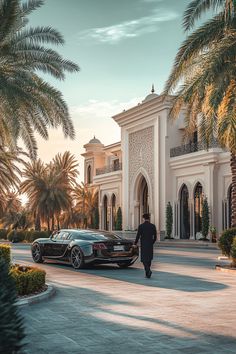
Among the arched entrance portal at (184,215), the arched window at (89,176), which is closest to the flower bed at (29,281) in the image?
the arched entrance portal at (184,215)

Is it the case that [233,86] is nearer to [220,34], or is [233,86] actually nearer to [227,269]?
[220,34]

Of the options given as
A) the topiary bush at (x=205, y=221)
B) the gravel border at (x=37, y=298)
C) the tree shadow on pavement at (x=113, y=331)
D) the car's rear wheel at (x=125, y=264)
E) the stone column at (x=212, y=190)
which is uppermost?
the stone column at (x=212, y=190)

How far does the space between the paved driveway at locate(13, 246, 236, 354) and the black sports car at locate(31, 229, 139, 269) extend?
2.34 m

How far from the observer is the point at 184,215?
1587 inches

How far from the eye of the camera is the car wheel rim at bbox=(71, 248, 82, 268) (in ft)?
50.5

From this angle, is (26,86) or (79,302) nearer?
(79,302)

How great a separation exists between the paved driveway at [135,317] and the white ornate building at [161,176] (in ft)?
77.3

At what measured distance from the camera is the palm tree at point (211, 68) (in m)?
15.4

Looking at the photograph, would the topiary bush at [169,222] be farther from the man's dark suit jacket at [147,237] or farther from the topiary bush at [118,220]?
the man's dark suit jacket at [147,237]

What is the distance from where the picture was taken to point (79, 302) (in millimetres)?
9031

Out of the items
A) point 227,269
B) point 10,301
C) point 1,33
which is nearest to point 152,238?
point 227,269

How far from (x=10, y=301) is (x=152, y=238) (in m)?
A: 9.96

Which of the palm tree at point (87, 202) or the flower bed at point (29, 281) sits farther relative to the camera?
the palm tree at point (87, 202)

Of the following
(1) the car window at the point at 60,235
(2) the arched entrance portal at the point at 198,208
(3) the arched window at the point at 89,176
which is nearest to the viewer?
(1) the car window at the point at 60,235
